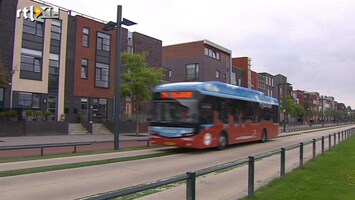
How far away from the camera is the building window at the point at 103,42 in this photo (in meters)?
40.9

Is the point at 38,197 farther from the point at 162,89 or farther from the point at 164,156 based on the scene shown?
the point at 162,89

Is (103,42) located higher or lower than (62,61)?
higher

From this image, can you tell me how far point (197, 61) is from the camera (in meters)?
60.7

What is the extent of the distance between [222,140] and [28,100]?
21941 mm

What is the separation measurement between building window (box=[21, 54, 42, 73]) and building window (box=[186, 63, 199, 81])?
102 ft

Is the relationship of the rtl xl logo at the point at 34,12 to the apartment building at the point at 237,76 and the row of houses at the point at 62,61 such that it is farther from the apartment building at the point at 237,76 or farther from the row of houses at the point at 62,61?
the apartment building at the point at 237,76

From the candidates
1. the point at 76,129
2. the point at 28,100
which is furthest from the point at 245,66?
the point at 28,100

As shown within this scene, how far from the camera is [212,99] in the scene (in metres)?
17.5

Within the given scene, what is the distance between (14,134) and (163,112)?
1493 centimetres

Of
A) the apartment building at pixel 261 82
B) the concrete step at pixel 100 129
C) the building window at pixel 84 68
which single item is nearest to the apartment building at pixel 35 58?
the building window at pixel 84 68

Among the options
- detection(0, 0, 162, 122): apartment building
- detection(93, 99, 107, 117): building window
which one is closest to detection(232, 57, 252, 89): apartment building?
detection(0, 0, 162, 122): apartment building

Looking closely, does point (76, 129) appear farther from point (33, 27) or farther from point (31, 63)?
point (33, 27)

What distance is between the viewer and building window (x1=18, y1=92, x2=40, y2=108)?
3266 centimetres

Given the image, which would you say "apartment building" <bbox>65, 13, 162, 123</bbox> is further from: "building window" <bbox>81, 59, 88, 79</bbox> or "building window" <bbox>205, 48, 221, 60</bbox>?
"building window" <bbox>205, 48, 221, 60</bbox>
